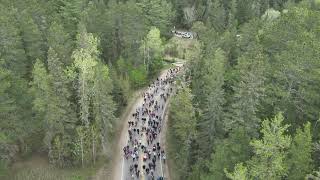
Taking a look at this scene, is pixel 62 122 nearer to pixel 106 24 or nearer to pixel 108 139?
pixel 108 139

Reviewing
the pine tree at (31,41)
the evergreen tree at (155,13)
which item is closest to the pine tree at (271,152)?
the pine tree at (31,41)

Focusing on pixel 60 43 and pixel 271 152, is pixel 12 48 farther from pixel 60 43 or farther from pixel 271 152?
pixel 271 152

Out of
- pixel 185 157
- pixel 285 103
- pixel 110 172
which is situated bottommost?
pixel 110 172

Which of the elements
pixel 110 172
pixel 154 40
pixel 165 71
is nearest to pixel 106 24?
pixel 154 40

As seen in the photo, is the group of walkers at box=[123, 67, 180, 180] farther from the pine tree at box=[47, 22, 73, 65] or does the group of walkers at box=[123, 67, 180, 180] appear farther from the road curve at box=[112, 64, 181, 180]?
the pine tree at box=[47, 22, 73, 65]

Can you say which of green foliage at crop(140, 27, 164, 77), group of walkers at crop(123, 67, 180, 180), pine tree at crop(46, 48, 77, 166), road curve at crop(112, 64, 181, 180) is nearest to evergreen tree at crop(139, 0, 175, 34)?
green foliage at crop(140, 27, 164, 77)

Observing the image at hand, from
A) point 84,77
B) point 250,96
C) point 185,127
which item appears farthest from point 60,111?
point 250,96
